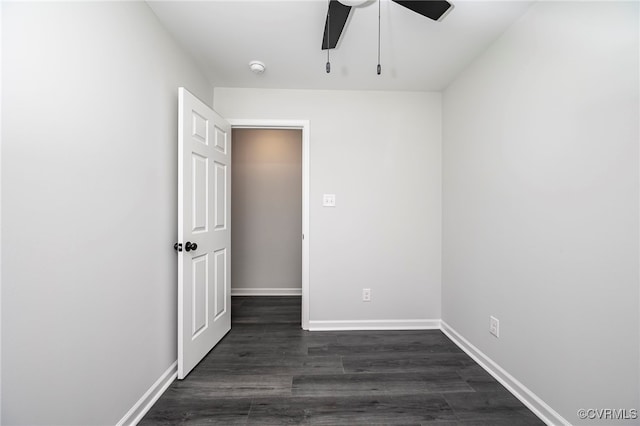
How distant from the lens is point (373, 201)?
99.7 inches

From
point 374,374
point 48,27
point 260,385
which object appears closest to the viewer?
point 48,27

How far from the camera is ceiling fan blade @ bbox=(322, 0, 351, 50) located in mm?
1394

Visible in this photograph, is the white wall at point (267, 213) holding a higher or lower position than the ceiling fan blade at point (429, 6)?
lower

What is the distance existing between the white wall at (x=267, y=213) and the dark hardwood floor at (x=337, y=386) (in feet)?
4.05

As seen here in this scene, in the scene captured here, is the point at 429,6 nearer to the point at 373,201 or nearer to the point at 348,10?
the point at 348,10

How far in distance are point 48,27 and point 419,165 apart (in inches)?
102

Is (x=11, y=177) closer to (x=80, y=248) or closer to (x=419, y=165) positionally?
(x=80, y=248)

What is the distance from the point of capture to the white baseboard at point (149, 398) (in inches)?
52.7

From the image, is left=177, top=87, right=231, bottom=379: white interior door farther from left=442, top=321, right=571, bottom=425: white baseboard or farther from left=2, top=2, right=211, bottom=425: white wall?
left=442, top=321, right=571, bottom=425: white baseboard

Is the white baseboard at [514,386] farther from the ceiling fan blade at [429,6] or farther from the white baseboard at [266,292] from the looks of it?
the ceiling fan blade at [429,6]

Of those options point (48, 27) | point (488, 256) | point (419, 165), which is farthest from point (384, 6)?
point (488, 256)

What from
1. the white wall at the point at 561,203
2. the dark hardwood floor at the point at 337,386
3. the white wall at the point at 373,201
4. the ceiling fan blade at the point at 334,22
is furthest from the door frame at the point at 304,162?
the white wall at the point at 561,203

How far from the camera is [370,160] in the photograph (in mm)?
2527

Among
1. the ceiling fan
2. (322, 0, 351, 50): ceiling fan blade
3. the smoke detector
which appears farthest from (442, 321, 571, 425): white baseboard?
the smoke detector
